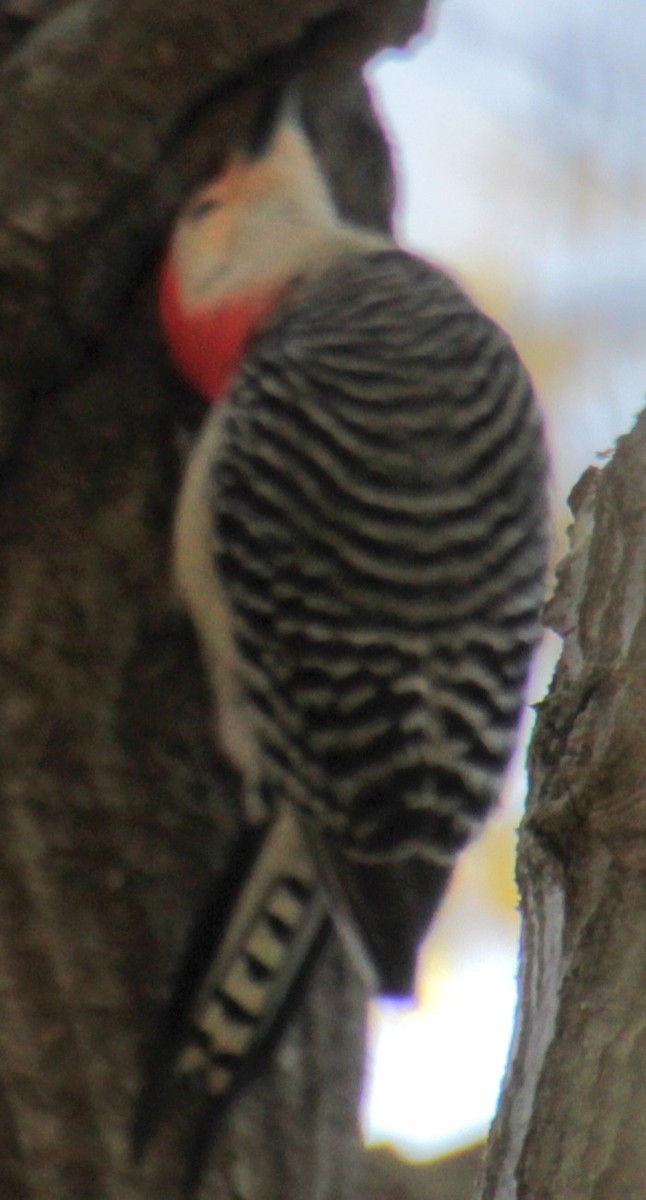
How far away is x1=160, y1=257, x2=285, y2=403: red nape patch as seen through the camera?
3.62 metres

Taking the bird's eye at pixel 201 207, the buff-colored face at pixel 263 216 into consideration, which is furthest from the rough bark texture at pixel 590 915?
the buff-colored face at pixel 263 216

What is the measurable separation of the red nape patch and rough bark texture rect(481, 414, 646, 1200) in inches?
67.5

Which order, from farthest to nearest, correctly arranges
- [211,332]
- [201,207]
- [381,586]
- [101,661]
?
[201,207], [211,332], [381,586], [101,661]

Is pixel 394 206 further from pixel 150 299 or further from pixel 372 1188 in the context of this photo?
pixel 372 1188

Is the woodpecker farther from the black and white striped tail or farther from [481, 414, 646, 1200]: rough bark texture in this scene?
[481, 414, 646, 1200]: rough bark texture

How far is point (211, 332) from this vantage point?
387 centimetres

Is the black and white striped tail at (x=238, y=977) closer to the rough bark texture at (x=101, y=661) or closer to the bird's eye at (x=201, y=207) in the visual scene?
the rough bark texture at (x=101, y=661)

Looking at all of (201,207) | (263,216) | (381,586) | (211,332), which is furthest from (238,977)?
(263,216)

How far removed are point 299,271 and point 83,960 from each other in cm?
160

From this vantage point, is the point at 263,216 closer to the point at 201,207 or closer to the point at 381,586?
the point at 201,207

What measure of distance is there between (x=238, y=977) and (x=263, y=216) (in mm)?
1678

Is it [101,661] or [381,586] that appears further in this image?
[381,586]

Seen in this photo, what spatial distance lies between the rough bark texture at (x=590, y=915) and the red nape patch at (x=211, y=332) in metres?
1.71

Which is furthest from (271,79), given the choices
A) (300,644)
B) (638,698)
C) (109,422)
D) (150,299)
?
(638,698)
